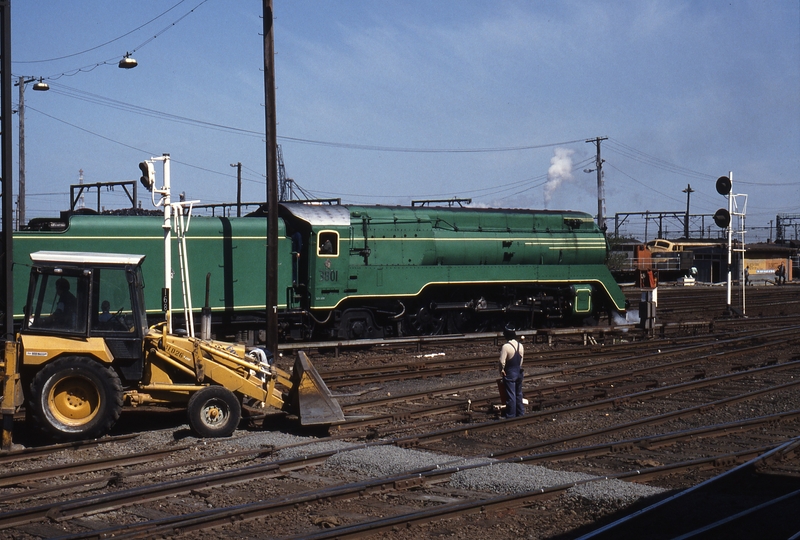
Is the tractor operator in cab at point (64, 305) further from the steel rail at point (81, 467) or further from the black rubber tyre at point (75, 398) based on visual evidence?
the steel rail at point (81, 467)

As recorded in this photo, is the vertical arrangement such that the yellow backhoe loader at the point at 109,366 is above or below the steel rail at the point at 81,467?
above

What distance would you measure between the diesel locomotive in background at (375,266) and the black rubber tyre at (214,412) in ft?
19.1

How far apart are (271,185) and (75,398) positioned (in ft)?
27.0

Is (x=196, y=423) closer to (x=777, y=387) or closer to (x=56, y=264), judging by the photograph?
(x=56, y=264)

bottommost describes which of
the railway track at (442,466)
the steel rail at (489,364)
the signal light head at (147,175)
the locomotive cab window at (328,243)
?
the railway track at (442,466)

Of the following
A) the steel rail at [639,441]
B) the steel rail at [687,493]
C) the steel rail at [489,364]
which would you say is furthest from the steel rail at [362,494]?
the steel rail at [489,364]

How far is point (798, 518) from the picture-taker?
695 cm

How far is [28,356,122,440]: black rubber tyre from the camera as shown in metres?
9.70

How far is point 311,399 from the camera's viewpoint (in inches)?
420

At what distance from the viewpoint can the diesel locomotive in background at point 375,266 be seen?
16844 mm

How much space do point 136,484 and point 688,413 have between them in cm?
767

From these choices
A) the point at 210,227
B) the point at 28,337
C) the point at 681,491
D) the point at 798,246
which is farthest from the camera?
the point at 798,246

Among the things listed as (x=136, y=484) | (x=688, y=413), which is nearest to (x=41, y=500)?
(x=136, y=484)

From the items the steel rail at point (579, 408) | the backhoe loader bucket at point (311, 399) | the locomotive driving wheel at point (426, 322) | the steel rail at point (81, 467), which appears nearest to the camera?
the steel rail at point (81, 467)
